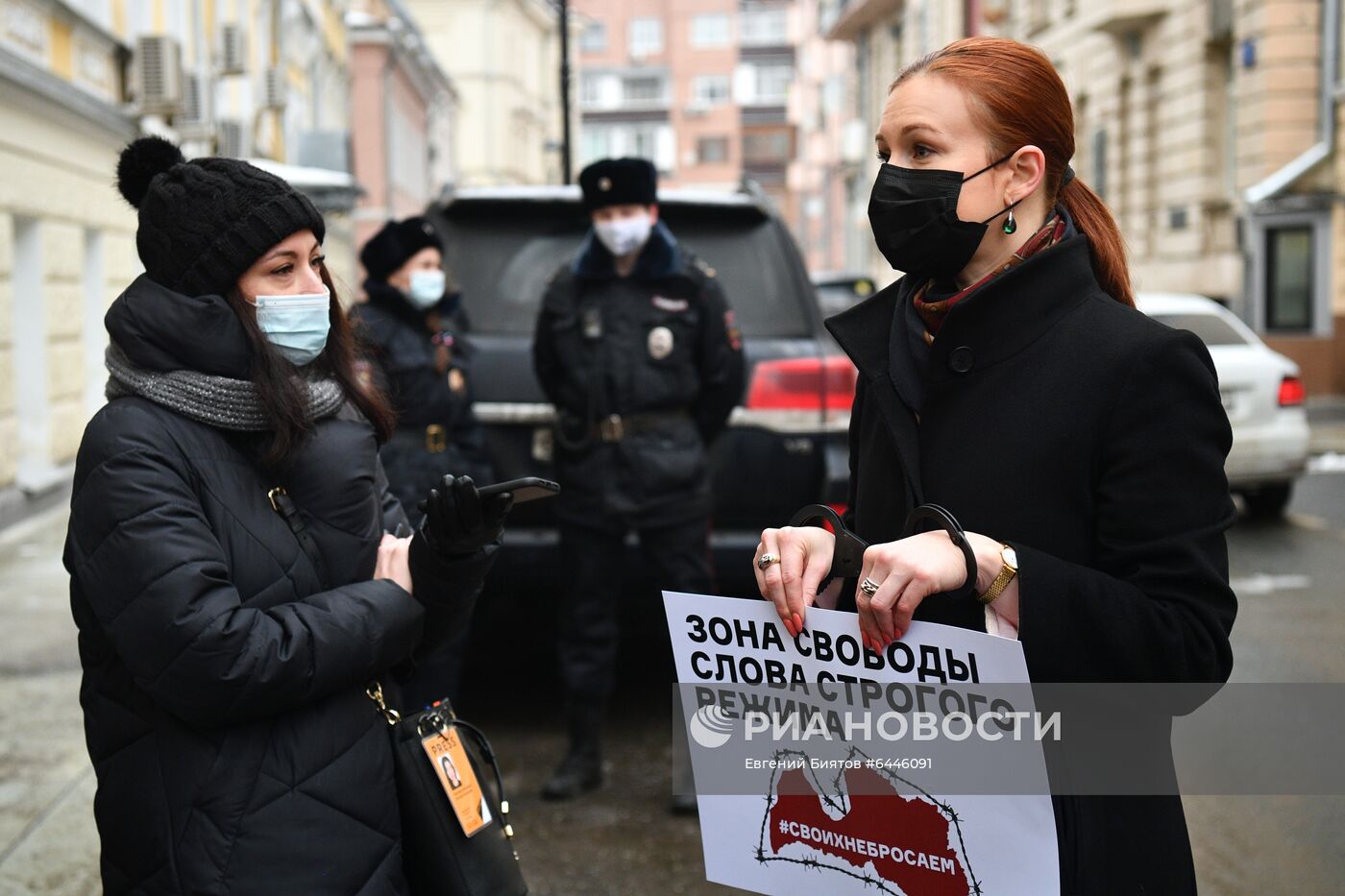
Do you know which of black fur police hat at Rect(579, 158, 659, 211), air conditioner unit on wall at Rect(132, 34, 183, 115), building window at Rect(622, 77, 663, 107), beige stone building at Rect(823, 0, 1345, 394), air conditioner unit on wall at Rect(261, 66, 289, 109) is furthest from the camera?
building window at Rect(622, 77, 663, 107)

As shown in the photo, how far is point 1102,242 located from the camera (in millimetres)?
2010

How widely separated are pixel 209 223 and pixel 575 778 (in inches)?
114

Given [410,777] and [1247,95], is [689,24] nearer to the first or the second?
[1247,95]

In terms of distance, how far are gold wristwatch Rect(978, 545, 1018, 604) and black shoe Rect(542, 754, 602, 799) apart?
3.18m

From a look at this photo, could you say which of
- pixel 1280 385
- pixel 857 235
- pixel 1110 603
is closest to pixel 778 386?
pixel 1110 603

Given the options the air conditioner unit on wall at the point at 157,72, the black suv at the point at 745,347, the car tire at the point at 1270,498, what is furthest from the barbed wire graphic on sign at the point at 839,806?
the air conditioner unit on wall at the point at 157,72

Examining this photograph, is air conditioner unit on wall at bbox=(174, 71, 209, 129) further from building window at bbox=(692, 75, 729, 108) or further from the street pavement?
building window at bbox=(692, 75, 729, 108)

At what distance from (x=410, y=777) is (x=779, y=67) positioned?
101 m

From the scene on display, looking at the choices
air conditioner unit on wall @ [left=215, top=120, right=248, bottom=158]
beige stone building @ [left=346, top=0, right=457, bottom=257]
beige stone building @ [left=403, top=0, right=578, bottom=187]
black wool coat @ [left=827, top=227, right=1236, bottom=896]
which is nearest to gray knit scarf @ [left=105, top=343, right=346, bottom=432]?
black wool coat @ [left=827, top=227, right=1236, bottom=896]

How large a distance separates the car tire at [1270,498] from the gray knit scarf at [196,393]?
9.90m

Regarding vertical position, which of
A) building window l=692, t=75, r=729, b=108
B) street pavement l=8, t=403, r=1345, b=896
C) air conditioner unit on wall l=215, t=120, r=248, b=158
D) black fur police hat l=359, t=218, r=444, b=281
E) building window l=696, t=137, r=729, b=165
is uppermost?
building window l=692, t=75, r=729, b=108

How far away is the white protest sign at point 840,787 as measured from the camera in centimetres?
174

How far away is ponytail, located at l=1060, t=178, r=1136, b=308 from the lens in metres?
2.01

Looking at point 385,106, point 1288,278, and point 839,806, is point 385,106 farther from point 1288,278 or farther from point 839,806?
point 839,806
